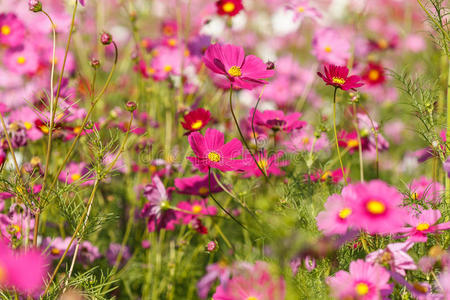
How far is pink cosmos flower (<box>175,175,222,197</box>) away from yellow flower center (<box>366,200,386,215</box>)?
1.30 ft

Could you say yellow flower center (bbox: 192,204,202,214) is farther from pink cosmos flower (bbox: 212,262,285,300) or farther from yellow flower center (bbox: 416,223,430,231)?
yellow flower center (bbox: 416,223,430,231)

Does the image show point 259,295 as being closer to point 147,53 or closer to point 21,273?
point 21,273

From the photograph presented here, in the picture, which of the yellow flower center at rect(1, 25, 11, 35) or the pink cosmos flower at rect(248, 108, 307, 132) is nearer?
the pink cosmos flower at rect(248, 108, 307, 132)

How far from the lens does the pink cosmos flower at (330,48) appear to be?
1494 millimetres

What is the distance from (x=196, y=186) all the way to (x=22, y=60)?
85 centimetres

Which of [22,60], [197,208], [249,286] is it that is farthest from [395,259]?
[22,60]

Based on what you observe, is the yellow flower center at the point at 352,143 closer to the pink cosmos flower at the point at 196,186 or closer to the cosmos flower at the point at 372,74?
the pink cosmos flower at the point at 196,186

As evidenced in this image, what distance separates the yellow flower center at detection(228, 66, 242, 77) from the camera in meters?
0.81

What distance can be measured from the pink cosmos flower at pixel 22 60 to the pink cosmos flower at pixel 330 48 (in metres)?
0.90

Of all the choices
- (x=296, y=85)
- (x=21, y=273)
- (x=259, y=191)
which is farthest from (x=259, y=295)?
(x=296, y=85)

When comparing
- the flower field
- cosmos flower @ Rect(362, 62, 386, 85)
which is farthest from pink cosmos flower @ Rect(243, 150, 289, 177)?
cosmos flower @ Rect(362, 62, 386, 85)

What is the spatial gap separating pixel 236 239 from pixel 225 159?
1.66 ft

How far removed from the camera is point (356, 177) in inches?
63.2

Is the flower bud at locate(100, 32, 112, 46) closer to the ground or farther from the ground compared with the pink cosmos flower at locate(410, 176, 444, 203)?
farther from the ground
